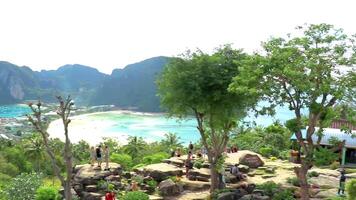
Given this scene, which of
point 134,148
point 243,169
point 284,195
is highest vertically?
point 243,169

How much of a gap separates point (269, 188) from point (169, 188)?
18.0ft

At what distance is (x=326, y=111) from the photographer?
18109 mm

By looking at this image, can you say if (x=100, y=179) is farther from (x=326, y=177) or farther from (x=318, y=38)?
(x=318, y=38)

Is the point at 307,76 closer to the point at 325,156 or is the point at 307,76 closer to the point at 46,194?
the point at 325,156

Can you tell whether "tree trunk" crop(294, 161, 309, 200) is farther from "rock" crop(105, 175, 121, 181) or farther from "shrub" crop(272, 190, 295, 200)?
"rock" crop(105, 175, 121, 181)

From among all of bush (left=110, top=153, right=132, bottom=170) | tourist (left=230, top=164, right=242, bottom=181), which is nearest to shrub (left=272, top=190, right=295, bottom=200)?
tourist (left=230, top=164, right=242, bottom=181)

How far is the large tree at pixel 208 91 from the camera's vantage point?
79.8ft

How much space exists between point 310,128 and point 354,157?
20.0 metres

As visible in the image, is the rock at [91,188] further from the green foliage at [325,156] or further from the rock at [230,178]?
the green foliage at [325,156]

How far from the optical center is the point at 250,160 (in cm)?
3112

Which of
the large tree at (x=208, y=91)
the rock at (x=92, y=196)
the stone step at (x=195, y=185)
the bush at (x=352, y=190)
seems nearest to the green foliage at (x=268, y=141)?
the stone step at (x=195, y=185)

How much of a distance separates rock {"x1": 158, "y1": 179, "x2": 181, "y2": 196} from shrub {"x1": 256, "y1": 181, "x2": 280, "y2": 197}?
456cm

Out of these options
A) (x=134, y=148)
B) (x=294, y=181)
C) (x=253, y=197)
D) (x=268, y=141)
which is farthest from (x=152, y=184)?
(x=134, y=148)

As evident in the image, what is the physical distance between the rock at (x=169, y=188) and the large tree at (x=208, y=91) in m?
2.11
